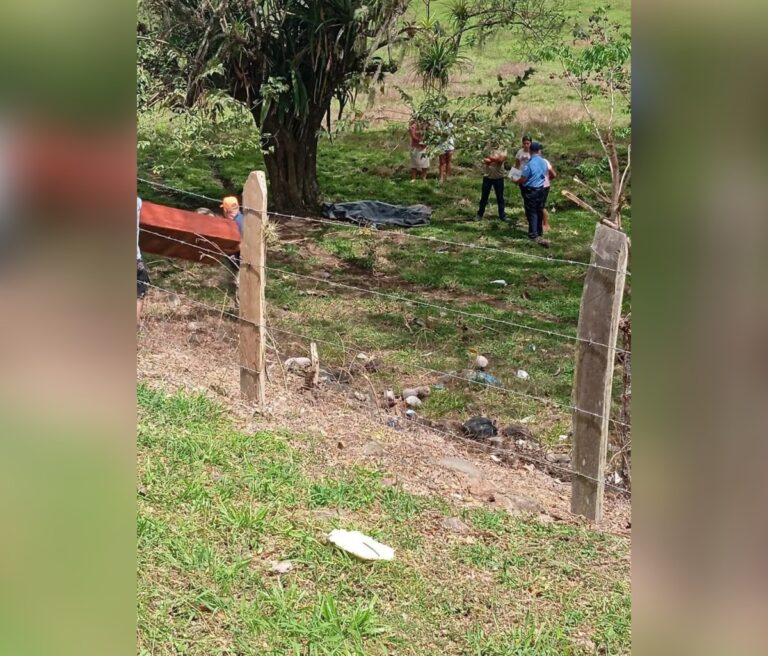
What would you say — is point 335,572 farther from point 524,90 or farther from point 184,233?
point 524,90

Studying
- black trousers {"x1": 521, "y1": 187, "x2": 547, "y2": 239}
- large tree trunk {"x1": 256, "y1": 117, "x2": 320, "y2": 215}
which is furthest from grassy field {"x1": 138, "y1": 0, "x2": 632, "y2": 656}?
large tree trunk {"x1": 256, "y1": 117, "x2": 320, "y2": 215}

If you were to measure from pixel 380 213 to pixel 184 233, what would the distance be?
634cm

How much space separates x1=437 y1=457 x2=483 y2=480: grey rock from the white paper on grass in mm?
1058

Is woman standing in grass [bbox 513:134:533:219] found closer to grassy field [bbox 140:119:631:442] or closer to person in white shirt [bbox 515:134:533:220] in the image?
person in white shirt [bbox 515:134:533:220]

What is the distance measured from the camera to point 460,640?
270 cm

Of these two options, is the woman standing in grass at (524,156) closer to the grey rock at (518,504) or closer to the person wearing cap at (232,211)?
the person wearing cap at (232,211)

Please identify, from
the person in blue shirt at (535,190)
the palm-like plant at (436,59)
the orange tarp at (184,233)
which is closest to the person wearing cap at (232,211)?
the orange tarp at (184,233)

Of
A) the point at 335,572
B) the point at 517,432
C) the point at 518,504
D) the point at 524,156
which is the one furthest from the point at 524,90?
the point at 335,572

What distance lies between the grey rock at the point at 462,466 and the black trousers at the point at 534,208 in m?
6.87
